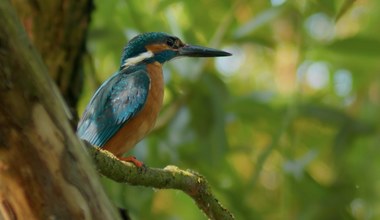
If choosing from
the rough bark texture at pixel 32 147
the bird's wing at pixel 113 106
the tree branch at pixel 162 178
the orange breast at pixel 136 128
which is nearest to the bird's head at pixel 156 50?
the bird's wing at pixel 113 106

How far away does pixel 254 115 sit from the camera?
6156 millimetres

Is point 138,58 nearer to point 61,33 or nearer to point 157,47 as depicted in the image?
point 157,47

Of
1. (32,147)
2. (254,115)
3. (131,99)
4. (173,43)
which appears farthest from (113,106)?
(32,147)

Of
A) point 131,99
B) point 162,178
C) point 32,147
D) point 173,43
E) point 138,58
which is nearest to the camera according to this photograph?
point 32,147

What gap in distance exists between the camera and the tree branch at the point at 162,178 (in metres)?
3.23

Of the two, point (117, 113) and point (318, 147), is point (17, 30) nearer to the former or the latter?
point (117, 113)

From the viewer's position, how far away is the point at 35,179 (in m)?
2.68

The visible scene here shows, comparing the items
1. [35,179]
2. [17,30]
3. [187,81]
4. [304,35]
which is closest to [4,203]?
[35,179]

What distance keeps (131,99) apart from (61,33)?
58cm

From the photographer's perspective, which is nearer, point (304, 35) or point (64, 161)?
point (64, 161)

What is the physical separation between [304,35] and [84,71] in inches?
68.5

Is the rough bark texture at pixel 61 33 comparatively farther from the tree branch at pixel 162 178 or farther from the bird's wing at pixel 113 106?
the tree branch at pixel 162 178

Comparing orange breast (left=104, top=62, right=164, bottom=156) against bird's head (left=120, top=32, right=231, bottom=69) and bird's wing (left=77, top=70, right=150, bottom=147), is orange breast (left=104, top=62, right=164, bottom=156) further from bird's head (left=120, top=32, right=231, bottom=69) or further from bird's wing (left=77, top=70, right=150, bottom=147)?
bird's head (left=120, top=32, right=231, bottom=69)

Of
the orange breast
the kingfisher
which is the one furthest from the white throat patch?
the orange breast
